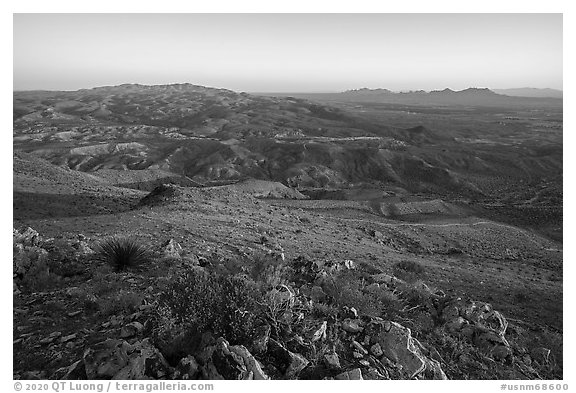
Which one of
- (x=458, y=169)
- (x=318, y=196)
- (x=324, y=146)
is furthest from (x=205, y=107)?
(x=318, y=196)

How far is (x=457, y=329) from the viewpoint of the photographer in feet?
22.6

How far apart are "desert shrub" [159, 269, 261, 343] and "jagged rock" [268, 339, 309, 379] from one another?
1.03ft

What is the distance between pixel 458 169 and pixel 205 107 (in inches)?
3777

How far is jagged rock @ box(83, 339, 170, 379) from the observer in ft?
13.7

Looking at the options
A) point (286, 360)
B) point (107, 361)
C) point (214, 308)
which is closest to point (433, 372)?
point (286, 360)

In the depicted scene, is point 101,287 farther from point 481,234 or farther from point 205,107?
point 205,107

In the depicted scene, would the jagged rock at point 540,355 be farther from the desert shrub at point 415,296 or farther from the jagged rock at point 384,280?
the jagged rock at point 384,280

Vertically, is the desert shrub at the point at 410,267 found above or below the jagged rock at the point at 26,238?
below

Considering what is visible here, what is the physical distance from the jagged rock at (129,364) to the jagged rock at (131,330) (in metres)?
0.39

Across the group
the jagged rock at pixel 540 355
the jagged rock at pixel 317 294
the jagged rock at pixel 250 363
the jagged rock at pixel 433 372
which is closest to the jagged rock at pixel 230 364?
the jagged rock at pixel 250 363

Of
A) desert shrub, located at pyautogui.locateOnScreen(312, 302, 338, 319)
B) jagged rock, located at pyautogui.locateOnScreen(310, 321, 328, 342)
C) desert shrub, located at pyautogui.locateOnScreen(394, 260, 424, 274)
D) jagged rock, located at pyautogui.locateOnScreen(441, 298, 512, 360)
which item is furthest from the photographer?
desert shrub, located at pyautogui.locateOnScreen(394, 260, 424, 274)

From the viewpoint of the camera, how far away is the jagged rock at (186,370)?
4.18 meters

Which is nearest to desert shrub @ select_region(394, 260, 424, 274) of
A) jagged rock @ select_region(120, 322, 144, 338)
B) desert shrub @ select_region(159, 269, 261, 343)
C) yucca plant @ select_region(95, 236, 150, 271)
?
yucca plant @ select_region(95, 236, 150, 271)

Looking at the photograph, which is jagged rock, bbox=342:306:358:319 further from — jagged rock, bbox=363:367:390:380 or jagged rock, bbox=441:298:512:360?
jagged rock, bbox=441:298:512:360
